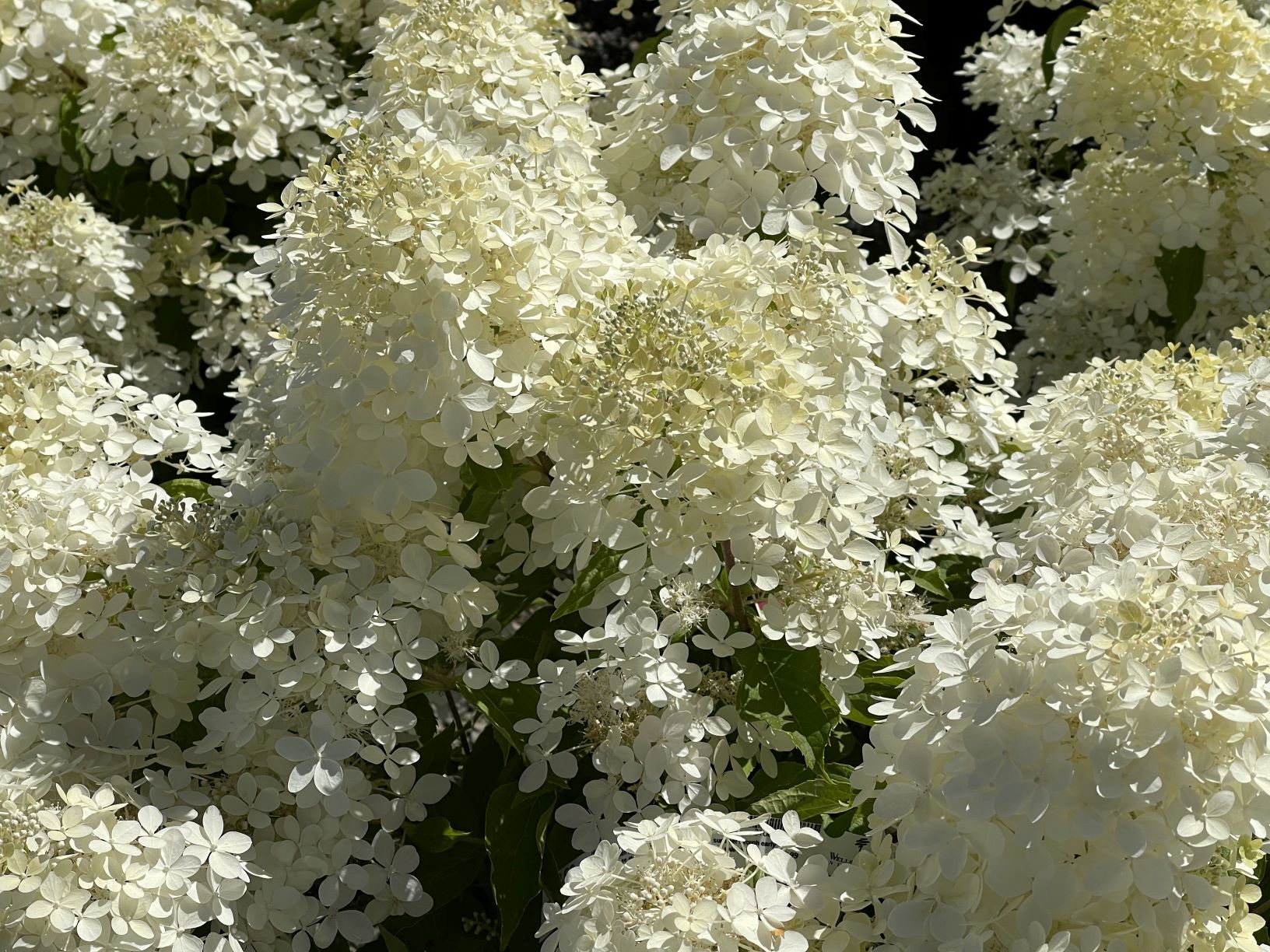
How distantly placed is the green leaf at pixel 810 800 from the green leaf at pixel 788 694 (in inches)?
1.7

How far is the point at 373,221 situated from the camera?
1500 millimetres

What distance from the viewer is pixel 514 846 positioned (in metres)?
1.59

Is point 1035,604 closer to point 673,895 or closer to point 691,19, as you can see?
point 673,895

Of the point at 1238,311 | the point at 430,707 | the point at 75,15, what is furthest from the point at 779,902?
the point at 75,15

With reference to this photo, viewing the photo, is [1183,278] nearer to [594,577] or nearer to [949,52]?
[594,577]

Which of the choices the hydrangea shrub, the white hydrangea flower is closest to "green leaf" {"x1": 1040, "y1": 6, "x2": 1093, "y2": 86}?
the hydrangea shrub

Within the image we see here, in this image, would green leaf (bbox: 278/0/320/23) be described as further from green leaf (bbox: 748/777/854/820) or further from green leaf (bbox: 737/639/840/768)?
green leaf (bbox: 748/777/854/820)

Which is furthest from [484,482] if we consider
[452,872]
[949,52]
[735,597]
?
[949,52]

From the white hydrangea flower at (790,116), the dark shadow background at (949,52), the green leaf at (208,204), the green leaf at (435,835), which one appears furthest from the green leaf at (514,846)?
the dark shadow background at (949,52)

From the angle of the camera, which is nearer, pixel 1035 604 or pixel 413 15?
pixel 1035 604

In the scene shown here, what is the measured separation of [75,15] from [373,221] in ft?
5.77

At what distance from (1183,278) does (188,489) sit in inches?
78.6

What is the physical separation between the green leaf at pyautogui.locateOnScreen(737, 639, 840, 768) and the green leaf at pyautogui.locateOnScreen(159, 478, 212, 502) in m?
0.96

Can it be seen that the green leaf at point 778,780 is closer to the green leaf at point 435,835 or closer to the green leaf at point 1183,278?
the green leaf at point 435,835
